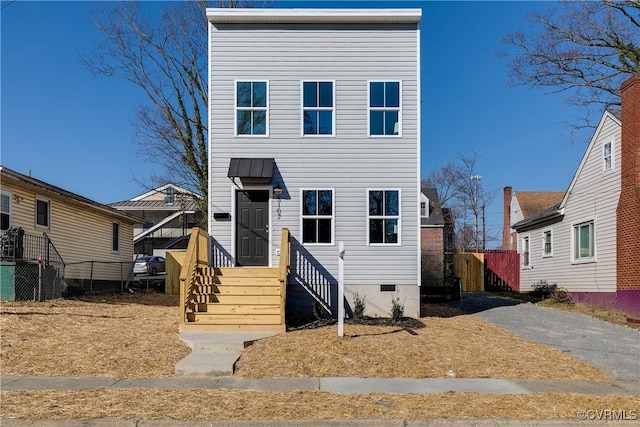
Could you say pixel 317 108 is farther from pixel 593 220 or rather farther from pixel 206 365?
pixel 593 220

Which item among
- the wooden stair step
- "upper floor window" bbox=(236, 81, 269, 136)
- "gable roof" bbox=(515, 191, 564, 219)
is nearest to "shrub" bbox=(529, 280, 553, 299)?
"upper floor window" bbox=(236, 81, 269, 136)

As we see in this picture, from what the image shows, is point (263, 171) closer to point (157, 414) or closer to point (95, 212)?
point (157, 414)

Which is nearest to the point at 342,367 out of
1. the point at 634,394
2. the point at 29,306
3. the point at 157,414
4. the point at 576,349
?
the point at 157,414

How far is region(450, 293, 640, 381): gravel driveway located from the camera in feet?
29.5

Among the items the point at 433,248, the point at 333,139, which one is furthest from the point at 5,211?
the point at 433,248

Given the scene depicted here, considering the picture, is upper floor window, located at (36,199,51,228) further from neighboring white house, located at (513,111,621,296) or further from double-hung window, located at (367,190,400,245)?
neighboring white house, located at (513,111,621,296)

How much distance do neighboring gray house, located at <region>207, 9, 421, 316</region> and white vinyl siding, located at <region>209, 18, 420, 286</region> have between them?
1.0 inches

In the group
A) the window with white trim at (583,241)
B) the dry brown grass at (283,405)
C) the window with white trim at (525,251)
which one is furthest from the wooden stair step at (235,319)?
the window with white trim at (525,251)

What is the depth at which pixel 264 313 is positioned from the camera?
10.9 meters

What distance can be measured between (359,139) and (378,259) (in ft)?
10.1

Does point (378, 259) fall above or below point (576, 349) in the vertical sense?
above

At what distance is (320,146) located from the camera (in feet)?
43.2

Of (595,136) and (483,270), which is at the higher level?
(595,136)

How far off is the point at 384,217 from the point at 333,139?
2.37m
